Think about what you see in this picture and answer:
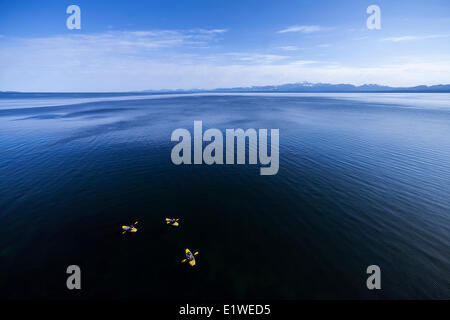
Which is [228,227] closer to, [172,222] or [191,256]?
[191,256]

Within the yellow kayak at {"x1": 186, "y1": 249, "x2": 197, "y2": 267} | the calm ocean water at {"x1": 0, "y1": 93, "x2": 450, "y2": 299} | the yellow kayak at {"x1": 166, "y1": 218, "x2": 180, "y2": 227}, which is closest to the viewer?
the calm ocean water at {"x1": 0, "y1": 93, "x2": 450, "y2": 299}

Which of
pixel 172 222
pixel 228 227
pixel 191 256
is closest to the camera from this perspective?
pixel 191 256

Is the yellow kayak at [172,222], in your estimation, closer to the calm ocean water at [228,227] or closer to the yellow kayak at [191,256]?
the calm ocean water at [228,227]

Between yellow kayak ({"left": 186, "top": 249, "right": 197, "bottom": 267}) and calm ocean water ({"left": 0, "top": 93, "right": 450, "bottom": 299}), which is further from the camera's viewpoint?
yellow kayak ({"left": 186, "top": 249, "right": 197, "bottom": 267})

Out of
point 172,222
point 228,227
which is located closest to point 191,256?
point 172,222

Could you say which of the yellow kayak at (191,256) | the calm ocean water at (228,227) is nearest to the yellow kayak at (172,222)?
the calm ocean water at (228,227)

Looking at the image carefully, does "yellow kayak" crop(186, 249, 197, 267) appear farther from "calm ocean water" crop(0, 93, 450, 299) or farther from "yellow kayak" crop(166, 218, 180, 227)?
"yellow kayak" crop(166, 218, 180, 227)

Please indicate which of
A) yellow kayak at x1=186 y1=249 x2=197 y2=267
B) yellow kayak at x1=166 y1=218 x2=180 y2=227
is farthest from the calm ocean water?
yellow kayak at x1=166 y1=218 x2=180 y2=227

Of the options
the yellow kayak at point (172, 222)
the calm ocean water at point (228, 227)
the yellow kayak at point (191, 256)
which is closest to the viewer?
the calm ocean water at point (228, 227)

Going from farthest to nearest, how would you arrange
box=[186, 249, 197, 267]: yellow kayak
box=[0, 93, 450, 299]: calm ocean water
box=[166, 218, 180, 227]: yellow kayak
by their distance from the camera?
box=[166, 218, 180, 227]: yellow kayak
box=[186, 249, 197, 267]: yellow kayak
box=[0, 93, 450, 299]: calm ocean water

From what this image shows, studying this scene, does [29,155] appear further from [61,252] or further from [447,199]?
[447,199]

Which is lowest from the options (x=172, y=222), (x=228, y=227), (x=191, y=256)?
(x=191, y=256)
